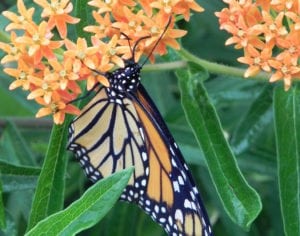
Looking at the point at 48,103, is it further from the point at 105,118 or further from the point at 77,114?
the point at 105,118

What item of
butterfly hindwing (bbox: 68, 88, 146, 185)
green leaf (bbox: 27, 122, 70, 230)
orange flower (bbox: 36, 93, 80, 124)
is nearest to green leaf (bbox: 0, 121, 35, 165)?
butterfly hindwing (bbox: 68, 88, 146, 185)

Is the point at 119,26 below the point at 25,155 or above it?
above

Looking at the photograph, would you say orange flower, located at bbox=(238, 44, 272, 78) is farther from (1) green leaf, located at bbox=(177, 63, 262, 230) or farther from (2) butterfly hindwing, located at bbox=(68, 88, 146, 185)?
(2) butterfly hindwing, located at bbox=(68, 88, 146, 185)

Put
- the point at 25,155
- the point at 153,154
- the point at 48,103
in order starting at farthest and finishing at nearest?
the point at 25,155
the point at 153,154
the point at 48,103

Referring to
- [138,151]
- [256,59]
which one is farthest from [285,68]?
[138,151]

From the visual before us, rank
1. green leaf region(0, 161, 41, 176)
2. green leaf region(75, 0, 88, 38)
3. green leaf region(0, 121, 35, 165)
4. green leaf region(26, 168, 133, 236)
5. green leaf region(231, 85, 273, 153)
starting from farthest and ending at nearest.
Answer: green leaf region(0, 121, 35, 165) → green leaf region(231, 85, 273, 153) → green leaf region(0, 161, 41, 176) → green leaf region(75, 0, 88, 38) → green leaf region(26, 168, 133, 236)

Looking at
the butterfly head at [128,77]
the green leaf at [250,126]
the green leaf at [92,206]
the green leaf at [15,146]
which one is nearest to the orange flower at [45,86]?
the butterfly head at [128,77]

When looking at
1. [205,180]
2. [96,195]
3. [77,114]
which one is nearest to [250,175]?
[205,180]
